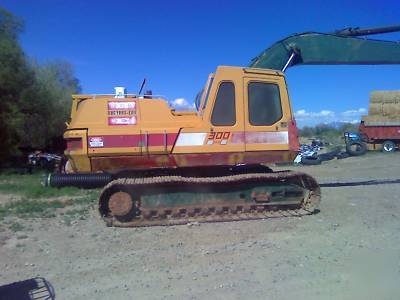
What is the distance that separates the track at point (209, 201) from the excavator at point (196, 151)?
18 millimetres

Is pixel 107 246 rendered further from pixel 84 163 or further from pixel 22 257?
pixel 84 163

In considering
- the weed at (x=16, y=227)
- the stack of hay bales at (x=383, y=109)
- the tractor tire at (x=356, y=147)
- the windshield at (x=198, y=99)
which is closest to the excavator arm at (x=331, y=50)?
the windshield at (x=198, y=99)

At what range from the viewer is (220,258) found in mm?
6262

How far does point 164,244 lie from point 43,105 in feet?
59.5

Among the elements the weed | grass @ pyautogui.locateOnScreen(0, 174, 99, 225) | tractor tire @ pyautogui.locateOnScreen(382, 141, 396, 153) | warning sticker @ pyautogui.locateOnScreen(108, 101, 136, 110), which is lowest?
the weed

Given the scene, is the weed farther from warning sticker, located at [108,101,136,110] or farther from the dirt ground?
warning sticker, located at [108,101,136,110]

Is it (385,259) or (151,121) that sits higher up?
(151,121)

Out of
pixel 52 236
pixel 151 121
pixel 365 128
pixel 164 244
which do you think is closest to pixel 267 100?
pixel 151 121

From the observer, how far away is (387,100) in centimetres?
2978

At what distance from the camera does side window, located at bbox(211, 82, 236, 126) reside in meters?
8.60

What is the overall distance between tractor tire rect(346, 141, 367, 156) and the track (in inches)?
716

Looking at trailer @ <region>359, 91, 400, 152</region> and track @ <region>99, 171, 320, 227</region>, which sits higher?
trailer @ <region>359, 91, 400, 152</region>

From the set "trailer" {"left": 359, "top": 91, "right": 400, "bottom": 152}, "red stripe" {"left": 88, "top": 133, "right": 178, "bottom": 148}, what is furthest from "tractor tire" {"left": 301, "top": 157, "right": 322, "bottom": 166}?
"red stripe" {"left": 88, "top": 133, "right": 178, "bottom": 148}

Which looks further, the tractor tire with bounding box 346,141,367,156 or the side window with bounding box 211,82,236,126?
the tractor tire with bounding box 346,141,367,156
